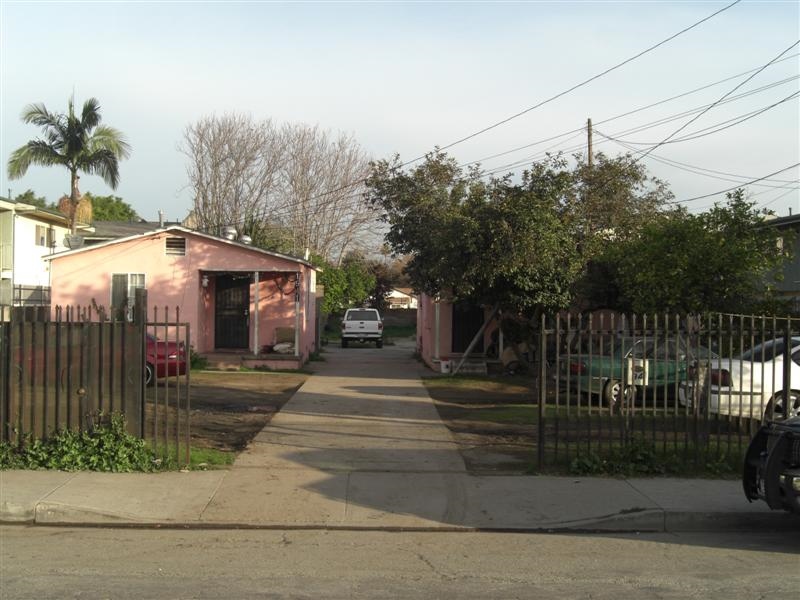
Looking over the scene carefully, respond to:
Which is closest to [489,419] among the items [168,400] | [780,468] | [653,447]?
[653,447]

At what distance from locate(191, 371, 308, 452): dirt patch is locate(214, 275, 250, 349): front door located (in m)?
3.81

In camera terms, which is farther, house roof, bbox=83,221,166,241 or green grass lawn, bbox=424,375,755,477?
house roof, bbox=83,221,166,241

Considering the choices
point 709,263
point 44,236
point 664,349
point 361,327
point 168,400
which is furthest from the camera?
point 361,327

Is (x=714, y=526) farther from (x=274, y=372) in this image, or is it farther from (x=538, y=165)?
(x=274, y=372)

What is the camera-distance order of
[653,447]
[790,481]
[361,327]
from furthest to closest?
[361,327] → [653,447] → [790,481]

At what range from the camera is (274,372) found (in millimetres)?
22703

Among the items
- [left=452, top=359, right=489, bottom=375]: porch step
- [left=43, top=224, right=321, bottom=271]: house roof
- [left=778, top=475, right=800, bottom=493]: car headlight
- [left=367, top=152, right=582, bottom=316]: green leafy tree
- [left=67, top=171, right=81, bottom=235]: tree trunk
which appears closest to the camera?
[left=778, top=475, right=800, bottom=493]: car headlight

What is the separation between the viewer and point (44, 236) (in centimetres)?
3531

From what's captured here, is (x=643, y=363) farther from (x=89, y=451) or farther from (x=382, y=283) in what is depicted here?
(x=382, y=283)

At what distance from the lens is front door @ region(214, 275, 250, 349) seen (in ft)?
84.2

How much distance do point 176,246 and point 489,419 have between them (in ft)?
44.7

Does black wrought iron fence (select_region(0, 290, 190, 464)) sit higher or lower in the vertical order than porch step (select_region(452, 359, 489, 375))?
higher

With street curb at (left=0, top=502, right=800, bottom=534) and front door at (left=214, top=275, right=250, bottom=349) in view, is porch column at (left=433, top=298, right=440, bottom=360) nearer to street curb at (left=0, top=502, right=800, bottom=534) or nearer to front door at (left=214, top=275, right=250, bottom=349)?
front door at (left=214, top=275, right=250, bottom=349)

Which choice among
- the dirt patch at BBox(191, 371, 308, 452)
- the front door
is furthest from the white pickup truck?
the dirt patch at BBox(191, 371, 308, 452)
